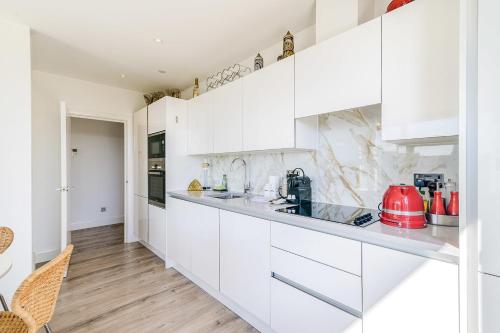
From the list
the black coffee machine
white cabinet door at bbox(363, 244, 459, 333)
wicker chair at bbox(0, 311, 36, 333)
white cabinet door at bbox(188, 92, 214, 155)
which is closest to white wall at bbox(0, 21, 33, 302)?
wicker chair at bbox(0, 311, 36, 333)

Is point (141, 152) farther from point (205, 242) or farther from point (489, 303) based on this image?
point (489, 303)

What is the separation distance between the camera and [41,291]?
1058mm

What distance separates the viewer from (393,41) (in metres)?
1.34

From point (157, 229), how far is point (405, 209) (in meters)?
2.98

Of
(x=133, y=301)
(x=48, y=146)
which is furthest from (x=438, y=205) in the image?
(x=48, y=146)

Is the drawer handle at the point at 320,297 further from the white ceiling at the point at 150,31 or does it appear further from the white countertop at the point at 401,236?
the white ceiling at the point at 150,31

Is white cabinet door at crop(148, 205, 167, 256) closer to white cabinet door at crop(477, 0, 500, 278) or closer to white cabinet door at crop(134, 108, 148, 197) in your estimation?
white cabinet door at crop(134, 108, 148, 197)

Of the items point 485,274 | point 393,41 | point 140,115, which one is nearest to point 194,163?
point 140,115

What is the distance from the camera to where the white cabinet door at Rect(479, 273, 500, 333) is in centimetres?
87

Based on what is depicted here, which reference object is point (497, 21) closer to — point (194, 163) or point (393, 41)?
point (393, 41)

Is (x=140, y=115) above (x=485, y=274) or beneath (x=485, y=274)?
above

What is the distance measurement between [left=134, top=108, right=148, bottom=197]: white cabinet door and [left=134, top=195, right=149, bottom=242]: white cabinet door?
11cm

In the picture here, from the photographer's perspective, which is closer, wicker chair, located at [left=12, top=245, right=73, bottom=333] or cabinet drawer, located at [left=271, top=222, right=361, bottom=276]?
wicker chair, located at [left=12, top=245, right=73, bottom=333]

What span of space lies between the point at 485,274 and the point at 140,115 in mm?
4071
